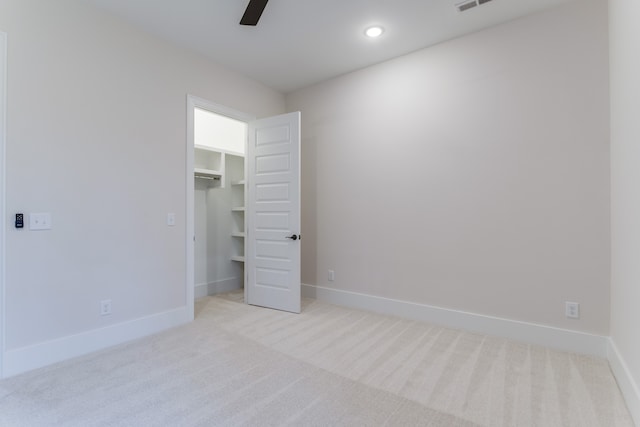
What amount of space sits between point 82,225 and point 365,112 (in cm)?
310

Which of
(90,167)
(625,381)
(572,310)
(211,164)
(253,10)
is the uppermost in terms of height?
(253,10)

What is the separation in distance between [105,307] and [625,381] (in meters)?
3.85

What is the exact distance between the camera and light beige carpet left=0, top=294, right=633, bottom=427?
174cm

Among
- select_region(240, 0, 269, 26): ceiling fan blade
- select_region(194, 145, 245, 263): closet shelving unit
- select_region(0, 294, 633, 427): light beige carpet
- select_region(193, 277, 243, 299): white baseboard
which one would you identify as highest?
select_region(240, 0, 269, 26): ceiling fan blade

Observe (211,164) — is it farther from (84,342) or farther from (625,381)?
(625,381)

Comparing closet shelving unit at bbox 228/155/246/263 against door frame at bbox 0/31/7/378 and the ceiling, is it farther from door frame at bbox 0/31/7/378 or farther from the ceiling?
door frame at bbox 0/31/7/378

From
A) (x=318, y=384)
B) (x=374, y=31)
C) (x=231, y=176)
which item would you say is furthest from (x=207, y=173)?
(x=318, y=384)

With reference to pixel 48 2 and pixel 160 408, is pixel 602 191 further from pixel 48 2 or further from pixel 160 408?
pixel 48 2

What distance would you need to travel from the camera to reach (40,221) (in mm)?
2332

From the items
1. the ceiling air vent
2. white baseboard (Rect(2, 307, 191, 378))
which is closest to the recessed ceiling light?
the ceiling air vent

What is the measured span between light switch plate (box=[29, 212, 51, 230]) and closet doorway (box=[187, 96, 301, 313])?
3.82ft

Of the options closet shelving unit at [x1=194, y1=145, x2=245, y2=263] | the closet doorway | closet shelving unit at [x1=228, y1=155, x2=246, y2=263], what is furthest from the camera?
closet shelving unit at [x1=228, y1=155, x2=246, y2=263]

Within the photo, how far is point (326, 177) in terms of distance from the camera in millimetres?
4109

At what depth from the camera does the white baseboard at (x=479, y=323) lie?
8.28ft
